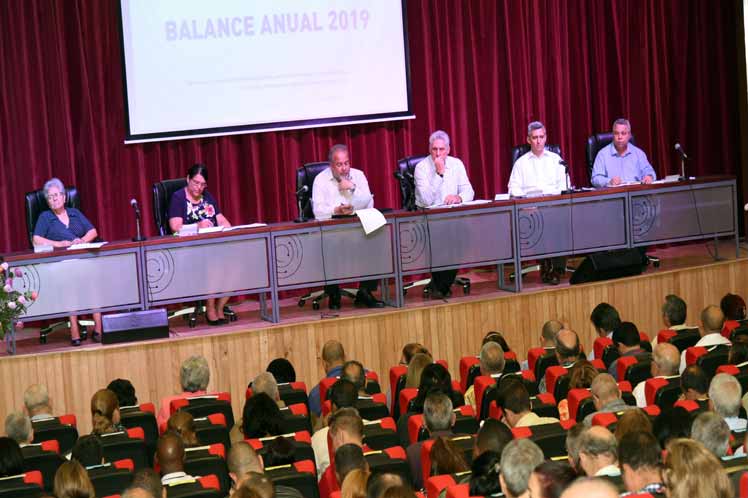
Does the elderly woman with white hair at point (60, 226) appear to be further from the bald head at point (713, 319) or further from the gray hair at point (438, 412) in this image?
the bald head at point (713, 319)

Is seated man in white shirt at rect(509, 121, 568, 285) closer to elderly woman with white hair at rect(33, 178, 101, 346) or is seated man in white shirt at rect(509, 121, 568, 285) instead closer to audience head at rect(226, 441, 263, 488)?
elderly woman with white hair at rect(33, 178, 101, 346)

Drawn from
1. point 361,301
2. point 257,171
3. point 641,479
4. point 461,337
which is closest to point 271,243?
point 361,301

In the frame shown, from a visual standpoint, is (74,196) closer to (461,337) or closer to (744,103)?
(461,337)

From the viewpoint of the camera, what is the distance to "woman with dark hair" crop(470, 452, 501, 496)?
155 inches

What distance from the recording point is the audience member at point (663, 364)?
19.1ft

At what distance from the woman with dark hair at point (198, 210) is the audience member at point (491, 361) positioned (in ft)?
9.05

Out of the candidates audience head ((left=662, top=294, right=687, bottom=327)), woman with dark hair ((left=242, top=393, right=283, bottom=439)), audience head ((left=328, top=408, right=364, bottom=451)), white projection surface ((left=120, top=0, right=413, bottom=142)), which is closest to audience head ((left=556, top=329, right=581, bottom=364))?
audience head ((left=662, top=294, right=687, bottom=327))

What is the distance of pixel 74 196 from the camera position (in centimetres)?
892

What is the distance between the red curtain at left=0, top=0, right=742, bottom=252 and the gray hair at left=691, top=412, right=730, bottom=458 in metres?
6.81

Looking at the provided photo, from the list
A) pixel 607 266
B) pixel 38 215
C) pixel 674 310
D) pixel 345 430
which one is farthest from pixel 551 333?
pixel 38 215

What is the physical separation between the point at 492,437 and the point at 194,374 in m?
2.67

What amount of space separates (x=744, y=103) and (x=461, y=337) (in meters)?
4.80

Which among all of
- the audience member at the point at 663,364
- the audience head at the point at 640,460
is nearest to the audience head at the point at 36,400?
the audience member at the point at 663,364

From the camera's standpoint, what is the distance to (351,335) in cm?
838
